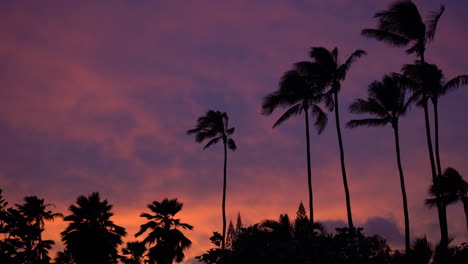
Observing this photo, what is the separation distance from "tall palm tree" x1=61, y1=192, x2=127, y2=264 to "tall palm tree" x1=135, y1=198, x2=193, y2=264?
2.79m

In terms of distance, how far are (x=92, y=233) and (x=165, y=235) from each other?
6.79 m

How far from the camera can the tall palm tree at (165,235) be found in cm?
4634

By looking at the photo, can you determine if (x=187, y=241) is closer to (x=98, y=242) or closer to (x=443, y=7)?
(x=98, y=242)

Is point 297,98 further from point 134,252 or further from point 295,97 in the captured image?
point 134,252

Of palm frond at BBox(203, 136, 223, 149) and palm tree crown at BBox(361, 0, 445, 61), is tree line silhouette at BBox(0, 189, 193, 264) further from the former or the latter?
palm tree crown at BBox(361, 0, 445, 61)

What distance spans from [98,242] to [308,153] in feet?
60.6

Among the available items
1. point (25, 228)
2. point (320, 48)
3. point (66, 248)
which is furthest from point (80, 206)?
point (320, 48)

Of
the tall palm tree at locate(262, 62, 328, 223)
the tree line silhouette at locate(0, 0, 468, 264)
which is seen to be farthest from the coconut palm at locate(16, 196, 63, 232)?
the tall palm tree at locate(262, 62, 328, 223)

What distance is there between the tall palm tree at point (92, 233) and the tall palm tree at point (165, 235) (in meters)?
2.79

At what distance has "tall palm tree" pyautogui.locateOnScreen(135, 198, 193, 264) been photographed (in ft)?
152

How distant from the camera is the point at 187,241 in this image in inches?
Answer: 1882

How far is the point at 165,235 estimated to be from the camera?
47.7 m

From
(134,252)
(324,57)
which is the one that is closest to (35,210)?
(134,252)

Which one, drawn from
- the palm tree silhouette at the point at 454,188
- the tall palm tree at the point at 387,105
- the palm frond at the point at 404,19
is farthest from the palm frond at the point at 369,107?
the palm tree silhouette at the point at 454,188
